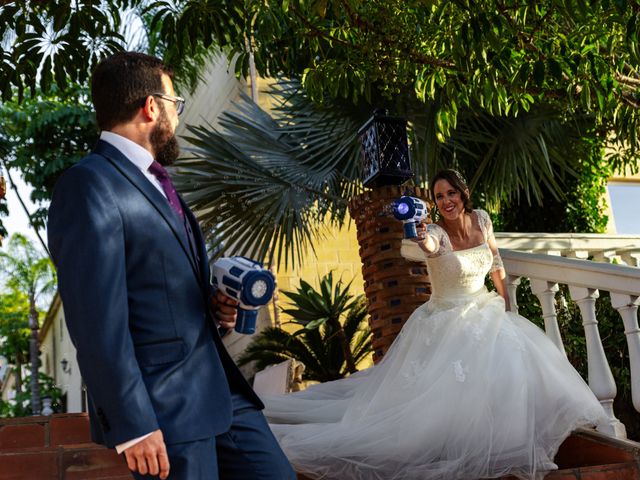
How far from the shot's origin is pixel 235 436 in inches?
95.0

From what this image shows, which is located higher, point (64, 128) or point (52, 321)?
point (64, 128)

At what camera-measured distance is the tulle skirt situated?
4.11m

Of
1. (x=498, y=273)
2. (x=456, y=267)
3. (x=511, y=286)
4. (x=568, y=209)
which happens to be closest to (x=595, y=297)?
(x=498, y=273)

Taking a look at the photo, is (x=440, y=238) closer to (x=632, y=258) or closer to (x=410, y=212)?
(x=410, y=212)

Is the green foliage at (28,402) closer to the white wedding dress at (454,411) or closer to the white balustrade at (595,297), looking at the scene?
the white balustrade at (595,297)

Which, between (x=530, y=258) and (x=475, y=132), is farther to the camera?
(x=475, y=132)

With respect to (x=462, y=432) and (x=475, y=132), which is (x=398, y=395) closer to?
(x=462, y=432)

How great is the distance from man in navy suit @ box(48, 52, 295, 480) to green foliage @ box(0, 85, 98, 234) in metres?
18.0

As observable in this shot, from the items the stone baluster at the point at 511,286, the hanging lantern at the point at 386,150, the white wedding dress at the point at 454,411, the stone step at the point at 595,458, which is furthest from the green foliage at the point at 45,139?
the stone step at the point at 595,458

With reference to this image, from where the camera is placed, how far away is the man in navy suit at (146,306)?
220 centimetres

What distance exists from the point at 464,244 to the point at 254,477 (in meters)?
3.24

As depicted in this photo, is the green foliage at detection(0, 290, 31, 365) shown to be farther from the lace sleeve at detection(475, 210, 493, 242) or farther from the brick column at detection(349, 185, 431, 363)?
the lace sleeve at detection(475, 210, 493, 242)

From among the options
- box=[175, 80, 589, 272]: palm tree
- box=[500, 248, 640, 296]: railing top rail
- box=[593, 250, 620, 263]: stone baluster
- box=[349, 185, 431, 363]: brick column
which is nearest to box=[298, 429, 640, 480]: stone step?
box=[500, 248, 640, 296]: railing top rail

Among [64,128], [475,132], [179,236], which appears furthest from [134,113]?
[64,128]
